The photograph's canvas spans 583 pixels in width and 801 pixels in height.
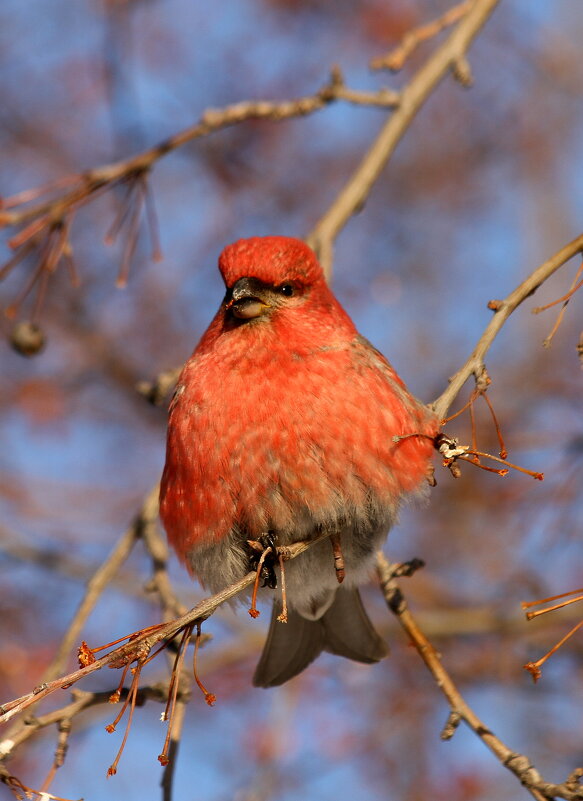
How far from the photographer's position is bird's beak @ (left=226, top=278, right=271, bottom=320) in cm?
295

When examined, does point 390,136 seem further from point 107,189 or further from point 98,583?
point 98,583

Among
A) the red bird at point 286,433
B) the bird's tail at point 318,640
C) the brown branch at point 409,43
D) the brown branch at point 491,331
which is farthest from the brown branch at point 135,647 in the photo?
the brown branch at point 409,43

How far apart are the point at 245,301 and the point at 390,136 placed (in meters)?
1.09

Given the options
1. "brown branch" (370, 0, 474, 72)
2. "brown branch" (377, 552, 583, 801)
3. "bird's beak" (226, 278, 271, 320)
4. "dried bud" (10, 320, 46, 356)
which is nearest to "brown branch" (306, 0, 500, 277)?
"brown branch" (370, 0, 474, 72)

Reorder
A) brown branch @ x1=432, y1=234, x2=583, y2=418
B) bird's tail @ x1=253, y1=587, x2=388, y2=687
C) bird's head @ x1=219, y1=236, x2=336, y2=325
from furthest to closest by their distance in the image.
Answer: bird's tail @ x1=253, y1=587, x2=388, y2=687, bird's head @ x1=219, y1=236, x2=336, y2=325, brown branch @ x1=432, y1=234, x2=583, y2=418

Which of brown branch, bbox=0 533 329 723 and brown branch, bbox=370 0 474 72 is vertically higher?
brown branch, bbox=370 0 474 72

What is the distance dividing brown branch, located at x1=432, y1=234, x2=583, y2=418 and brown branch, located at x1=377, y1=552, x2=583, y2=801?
32.5 inches

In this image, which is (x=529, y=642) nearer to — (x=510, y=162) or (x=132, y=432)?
(x=132, y=432)

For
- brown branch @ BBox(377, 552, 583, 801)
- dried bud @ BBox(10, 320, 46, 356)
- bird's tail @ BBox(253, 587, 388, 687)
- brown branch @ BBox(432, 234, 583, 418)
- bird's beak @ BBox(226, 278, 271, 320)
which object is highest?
dried bud @ BBox(10, 320, 46, 356)

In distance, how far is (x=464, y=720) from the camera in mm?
2580

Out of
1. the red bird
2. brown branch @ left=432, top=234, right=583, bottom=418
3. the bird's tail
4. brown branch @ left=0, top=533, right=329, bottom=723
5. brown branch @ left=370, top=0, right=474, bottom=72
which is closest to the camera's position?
brown branch @ left=0, top=533, right=329, bottom=723

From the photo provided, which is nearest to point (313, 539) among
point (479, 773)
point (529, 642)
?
point (529, 642)

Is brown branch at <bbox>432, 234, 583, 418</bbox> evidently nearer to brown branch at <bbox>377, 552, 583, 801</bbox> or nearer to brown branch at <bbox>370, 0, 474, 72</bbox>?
brown branch at <bbox>377, 552, 583, 801</bbox>

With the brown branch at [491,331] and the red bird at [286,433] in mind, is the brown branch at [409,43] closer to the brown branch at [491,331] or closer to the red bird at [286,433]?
the red bird at [286,433]
